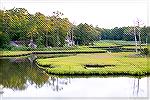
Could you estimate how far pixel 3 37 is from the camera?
A: 1359 inches

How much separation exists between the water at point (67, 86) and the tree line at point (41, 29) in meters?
15.5

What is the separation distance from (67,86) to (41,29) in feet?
65.2

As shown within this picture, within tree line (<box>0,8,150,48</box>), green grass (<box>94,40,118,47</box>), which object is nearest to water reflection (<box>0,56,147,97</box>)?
tree line (<box>0,8,150,48</box>)

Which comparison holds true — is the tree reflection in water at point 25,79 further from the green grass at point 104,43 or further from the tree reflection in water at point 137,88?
the green grass at point 104,43

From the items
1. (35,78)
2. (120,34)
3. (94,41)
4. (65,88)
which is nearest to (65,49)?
(94,41)

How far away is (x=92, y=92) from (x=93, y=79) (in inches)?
117

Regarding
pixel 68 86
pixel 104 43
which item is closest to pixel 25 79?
pixel 68 86

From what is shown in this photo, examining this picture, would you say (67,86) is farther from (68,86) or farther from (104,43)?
(104,43)

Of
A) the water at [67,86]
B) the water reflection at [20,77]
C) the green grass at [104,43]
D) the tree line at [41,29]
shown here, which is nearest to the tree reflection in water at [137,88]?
the water at [67,86]

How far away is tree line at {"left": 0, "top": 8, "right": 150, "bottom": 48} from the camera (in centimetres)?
3497

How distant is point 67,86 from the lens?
15.9 metres

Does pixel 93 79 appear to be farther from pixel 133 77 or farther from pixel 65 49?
pixel 65 49

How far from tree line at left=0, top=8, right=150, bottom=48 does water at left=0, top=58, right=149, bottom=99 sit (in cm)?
1550

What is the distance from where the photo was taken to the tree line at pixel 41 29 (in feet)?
115
